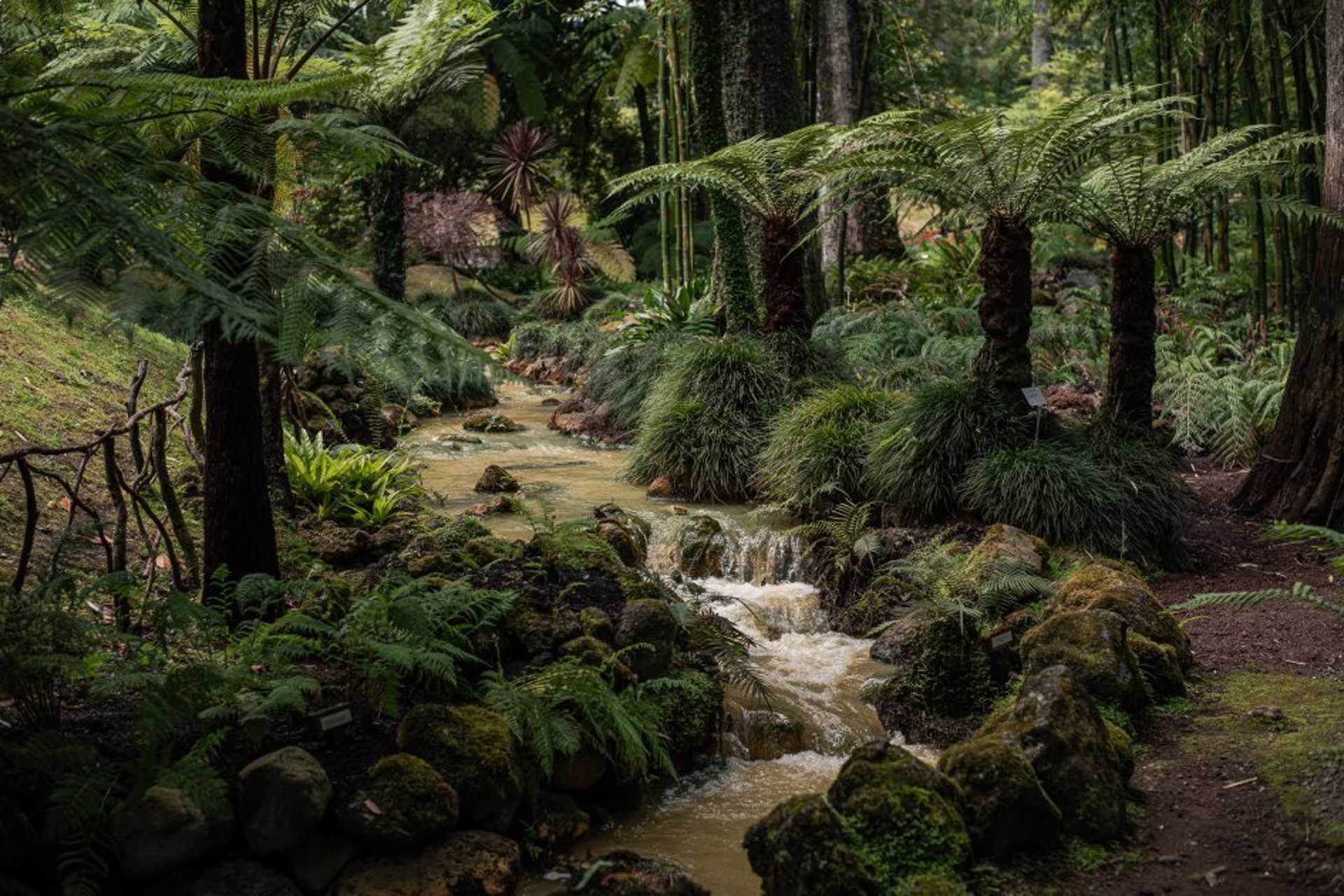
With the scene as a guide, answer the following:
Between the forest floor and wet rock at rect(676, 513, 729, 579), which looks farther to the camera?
wet rock at rect(676, 513, 729, 579)

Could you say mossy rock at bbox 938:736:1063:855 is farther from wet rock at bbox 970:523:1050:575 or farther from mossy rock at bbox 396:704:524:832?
wet rock at bbox 970:523:1050:575

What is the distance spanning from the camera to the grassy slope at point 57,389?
485 centimetres

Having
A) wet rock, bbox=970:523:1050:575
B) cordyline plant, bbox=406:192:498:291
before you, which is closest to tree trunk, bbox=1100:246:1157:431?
wet rock, bbox=970:523:1050:575

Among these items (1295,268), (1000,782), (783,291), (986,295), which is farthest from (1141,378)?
(1295,268)

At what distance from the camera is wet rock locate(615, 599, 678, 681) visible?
4.02m

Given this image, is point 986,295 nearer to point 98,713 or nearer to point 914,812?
point 914,812

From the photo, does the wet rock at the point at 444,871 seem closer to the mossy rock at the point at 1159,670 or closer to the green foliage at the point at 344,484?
the mossy rock at the point at 1159,670

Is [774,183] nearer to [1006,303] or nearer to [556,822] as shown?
[1006,303]

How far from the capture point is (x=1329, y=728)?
3.34 meters

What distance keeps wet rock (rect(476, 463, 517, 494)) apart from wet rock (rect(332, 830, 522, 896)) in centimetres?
431

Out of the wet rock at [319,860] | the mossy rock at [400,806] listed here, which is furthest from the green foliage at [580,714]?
A: the wet rock at [319,860]

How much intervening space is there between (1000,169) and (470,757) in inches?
165

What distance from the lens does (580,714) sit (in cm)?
358

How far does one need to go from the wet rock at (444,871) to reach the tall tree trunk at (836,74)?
1076 cm
